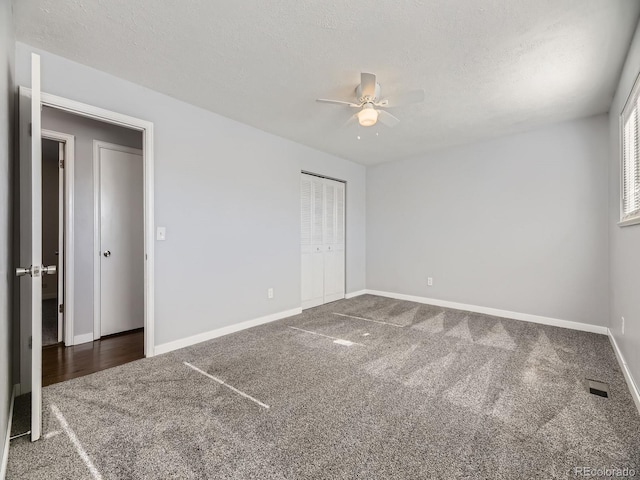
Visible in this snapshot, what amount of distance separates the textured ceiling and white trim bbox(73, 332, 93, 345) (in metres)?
2.62

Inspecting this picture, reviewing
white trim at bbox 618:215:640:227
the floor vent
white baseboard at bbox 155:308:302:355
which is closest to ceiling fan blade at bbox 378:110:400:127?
white trim at bbox 618:215:640:227

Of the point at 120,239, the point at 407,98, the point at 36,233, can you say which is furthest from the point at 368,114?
the point at 120,239

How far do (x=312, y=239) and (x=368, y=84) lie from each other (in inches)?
103

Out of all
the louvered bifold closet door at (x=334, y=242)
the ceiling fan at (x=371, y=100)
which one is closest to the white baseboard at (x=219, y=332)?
the louvered bifold closet door at (x=334, y=242)

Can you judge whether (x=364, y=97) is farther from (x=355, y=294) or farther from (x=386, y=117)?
(x=355, y=294)

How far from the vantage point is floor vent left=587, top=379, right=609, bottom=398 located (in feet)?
6.78

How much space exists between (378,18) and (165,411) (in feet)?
9.15

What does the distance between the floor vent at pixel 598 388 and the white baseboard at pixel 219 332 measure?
310 centimetres

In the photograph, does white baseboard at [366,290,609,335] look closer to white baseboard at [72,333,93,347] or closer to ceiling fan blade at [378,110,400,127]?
ceiling fan blade at [378,110,400,127]

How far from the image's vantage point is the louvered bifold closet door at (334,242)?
4921mm

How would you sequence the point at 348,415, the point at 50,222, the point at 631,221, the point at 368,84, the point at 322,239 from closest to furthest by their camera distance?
the point at 348,415 → the point at 631,221 → the point at 368,84 → the point at 322,239 → the point at 50,222

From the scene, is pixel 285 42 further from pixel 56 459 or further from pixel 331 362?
pixel 56 459

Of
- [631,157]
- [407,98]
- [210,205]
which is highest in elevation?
[407,98]

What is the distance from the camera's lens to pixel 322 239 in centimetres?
482
